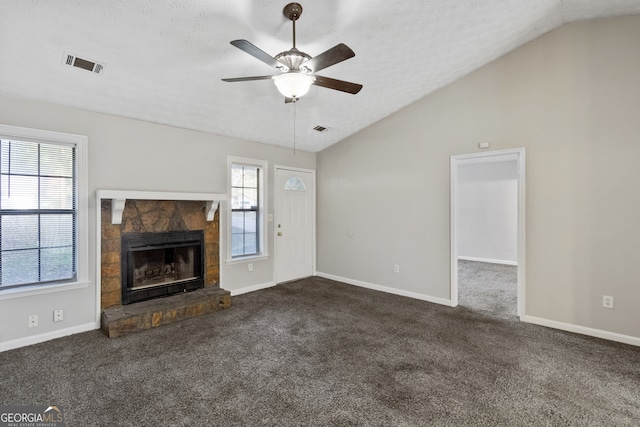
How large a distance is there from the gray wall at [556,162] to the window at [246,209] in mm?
2227

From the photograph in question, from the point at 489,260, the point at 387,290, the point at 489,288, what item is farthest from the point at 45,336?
the point at 489,260

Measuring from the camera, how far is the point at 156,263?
13.0ft

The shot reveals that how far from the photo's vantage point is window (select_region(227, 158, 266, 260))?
15.6 ft

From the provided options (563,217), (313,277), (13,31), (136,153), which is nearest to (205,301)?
(136,153)

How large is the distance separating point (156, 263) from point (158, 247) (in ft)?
0.78

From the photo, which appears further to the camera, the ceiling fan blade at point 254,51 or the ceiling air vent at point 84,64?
the ceiling air vent at point 84,64

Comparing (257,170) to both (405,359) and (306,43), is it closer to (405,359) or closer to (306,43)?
(306,43)

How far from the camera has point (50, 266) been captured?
10.6 ft

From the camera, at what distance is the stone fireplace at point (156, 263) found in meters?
3.47

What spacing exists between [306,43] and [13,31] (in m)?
2.29

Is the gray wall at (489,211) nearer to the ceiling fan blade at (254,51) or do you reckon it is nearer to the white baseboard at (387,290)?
the white baseboard at (387,290)

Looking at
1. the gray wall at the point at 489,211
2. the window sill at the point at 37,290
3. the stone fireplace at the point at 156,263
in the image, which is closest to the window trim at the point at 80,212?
the window sill at the point at 37,290

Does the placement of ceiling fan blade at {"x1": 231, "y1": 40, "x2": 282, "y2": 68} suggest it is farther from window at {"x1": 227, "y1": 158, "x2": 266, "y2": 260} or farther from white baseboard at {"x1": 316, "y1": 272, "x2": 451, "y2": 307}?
white baseboard at {"x1": 316, "y1": 272, "x2": 451, "y2": 307}

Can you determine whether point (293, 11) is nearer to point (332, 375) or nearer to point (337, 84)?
point (337, 84)
